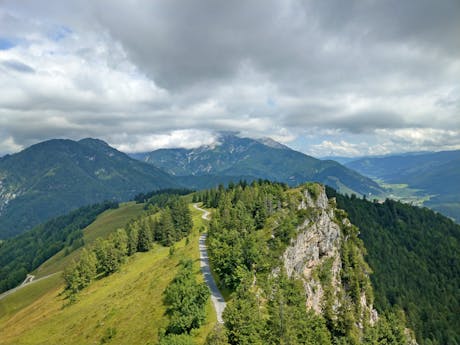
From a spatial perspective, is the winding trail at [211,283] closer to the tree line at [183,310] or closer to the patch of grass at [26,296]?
the tree line at [183,310]

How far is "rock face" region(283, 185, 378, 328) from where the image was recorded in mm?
79500

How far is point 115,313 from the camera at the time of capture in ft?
206

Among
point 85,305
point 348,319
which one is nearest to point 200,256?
point 85,305

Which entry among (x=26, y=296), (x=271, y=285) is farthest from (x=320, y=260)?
(x=26, y=296)

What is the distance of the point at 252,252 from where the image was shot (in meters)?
64.8

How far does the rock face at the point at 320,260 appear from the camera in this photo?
261 feet

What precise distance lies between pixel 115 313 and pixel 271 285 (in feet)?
110

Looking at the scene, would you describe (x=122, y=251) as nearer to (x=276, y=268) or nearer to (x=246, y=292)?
(x=276, y=268)

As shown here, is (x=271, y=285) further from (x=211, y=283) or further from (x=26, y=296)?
(x=26, y=296)

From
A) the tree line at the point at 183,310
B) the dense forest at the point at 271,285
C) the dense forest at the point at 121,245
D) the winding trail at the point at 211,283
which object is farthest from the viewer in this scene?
the dense forest at the point at 121,245

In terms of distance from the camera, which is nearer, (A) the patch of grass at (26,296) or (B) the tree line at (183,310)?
(B) the tree line at (183,310)

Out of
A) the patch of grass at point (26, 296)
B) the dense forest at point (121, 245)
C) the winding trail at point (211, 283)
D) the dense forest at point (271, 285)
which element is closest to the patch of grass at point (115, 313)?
the winding trail at point (211, 283)

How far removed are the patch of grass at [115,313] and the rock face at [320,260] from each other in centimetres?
2909

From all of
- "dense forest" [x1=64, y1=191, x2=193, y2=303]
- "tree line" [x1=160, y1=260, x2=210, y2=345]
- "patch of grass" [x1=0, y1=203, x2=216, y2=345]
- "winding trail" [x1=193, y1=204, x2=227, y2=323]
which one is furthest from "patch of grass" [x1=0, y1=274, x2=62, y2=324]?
"tree line" [x1=160, y1=260, x2=210, y2=345]
